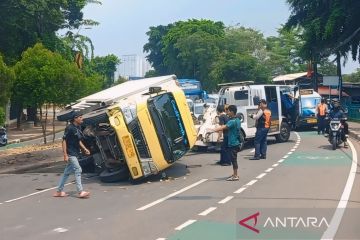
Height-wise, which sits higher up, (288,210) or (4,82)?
(4,82)

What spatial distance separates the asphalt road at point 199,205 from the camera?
7.57 metres

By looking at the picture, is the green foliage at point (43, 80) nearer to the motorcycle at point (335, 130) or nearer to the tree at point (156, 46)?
the motorcycle at point (335, 130)

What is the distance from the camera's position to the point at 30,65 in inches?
912

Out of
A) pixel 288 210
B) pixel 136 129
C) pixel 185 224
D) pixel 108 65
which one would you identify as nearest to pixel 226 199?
pixel 288 210

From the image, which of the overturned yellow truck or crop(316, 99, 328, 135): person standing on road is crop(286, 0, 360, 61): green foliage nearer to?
crop(316, 99, 328, 135): person standing on road

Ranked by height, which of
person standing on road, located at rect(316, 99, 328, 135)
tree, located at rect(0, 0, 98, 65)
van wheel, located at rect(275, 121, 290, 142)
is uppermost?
tree, located at rect(0, 0, 98, 65)

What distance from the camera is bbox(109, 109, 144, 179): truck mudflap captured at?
12.0 meters

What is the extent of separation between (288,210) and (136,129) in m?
4.72

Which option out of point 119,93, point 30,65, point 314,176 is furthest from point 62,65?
point 314,176

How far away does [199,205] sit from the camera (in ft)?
31.0

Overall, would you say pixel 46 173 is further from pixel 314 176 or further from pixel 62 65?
pixel 62 65

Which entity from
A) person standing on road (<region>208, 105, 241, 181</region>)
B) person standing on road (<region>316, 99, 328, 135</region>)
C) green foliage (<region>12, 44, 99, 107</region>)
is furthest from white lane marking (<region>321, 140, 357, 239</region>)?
green foliage (<region>12, 44, 99, 107</region>)

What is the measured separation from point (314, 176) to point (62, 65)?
1421 cm

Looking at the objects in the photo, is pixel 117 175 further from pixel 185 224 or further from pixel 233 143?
pixel 185 224
